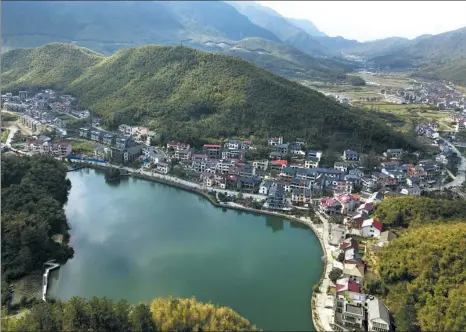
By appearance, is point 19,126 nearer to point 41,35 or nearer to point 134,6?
point 41,35

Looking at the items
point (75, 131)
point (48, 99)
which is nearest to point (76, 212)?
point (75, 131)

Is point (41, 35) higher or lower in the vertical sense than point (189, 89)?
higher

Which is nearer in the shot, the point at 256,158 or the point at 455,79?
the point at 256,158

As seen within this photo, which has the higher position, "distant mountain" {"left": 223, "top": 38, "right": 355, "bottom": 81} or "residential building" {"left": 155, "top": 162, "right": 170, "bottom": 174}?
"distant mountain" {"left": 223, "top": 38, "right": 355, "bottom": 81}

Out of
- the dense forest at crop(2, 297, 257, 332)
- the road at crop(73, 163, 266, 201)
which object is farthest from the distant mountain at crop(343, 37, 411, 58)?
the dense forest at crop(2, 297, 257, 332)

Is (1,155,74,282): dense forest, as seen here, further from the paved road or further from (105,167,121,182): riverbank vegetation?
the paved road
